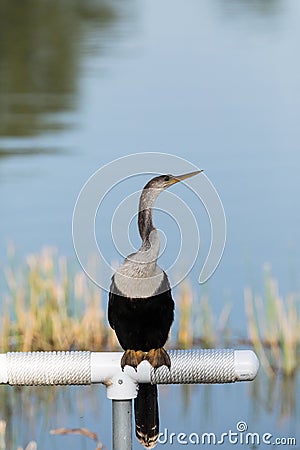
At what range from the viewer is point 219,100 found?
988cm

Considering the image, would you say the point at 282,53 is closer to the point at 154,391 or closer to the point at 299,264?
the point at 299,264

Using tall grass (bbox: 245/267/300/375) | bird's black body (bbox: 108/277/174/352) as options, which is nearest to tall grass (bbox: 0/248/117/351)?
tall grass (bbox: 245/267/300/375)

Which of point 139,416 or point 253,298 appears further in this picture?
point 253,298

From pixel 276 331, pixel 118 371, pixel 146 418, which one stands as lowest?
pixel 276 331

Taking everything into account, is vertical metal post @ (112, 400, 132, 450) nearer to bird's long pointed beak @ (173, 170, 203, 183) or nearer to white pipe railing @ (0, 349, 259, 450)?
white pipe railing @ (0, 349, 259, 450)

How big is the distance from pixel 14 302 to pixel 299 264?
5.21 ft

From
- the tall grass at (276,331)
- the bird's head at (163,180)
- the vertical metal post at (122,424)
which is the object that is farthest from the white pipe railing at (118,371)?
the tall grass at (276,331)

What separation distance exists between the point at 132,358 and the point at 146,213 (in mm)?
240

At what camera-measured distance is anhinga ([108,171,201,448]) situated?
193 cm

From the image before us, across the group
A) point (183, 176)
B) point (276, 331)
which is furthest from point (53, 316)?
point (183, 176)

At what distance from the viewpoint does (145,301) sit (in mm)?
2002

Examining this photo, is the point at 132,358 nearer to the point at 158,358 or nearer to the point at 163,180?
the point at 158,358

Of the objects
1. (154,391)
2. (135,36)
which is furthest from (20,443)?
(135,36)

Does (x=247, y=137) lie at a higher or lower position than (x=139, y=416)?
lower
